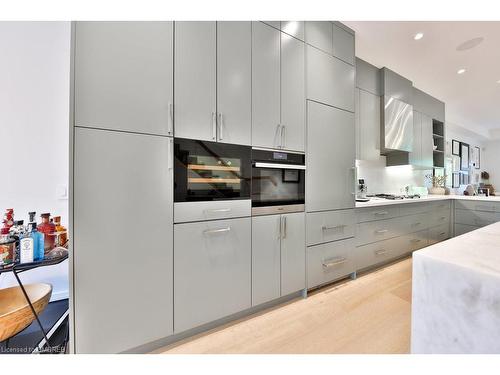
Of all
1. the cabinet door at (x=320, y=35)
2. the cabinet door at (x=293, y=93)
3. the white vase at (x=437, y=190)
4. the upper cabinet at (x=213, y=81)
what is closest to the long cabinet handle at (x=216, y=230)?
the upper cabinet at (x=213, y=81)

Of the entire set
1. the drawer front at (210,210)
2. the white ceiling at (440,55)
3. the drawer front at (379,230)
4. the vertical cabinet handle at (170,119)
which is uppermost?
the white ceiling at (440,55)

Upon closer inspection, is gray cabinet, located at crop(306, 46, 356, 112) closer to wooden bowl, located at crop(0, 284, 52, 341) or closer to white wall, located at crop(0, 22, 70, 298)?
white wall, located at crop(0, 22, 70, 298)

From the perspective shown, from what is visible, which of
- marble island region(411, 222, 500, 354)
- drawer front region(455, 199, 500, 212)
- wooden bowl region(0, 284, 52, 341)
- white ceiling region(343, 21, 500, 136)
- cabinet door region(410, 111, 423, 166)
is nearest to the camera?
marble island region(411, 222, 500, 354)

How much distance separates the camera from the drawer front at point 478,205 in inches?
119

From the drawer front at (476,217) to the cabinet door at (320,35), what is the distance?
3464mm

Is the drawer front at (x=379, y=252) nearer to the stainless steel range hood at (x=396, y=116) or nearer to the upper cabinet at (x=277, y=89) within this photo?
the stainless steel range hood at (x=396, y=116)

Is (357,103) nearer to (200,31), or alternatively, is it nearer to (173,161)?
(200,31)

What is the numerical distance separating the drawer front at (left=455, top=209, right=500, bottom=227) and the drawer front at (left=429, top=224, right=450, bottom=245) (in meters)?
0.22

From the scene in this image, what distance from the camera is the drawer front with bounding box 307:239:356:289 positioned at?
1926 millimetres

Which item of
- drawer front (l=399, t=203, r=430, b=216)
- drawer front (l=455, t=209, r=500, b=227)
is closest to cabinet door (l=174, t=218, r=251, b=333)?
drawer front (l=399, t=203, r=430, b=216)

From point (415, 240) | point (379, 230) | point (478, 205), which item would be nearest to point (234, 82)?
point (379, 230)

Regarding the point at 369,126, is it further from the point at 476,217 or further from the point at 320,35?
the point at 476,217

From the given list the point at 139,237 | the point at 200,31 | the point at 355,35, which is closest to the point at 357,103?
the point at 355,35
